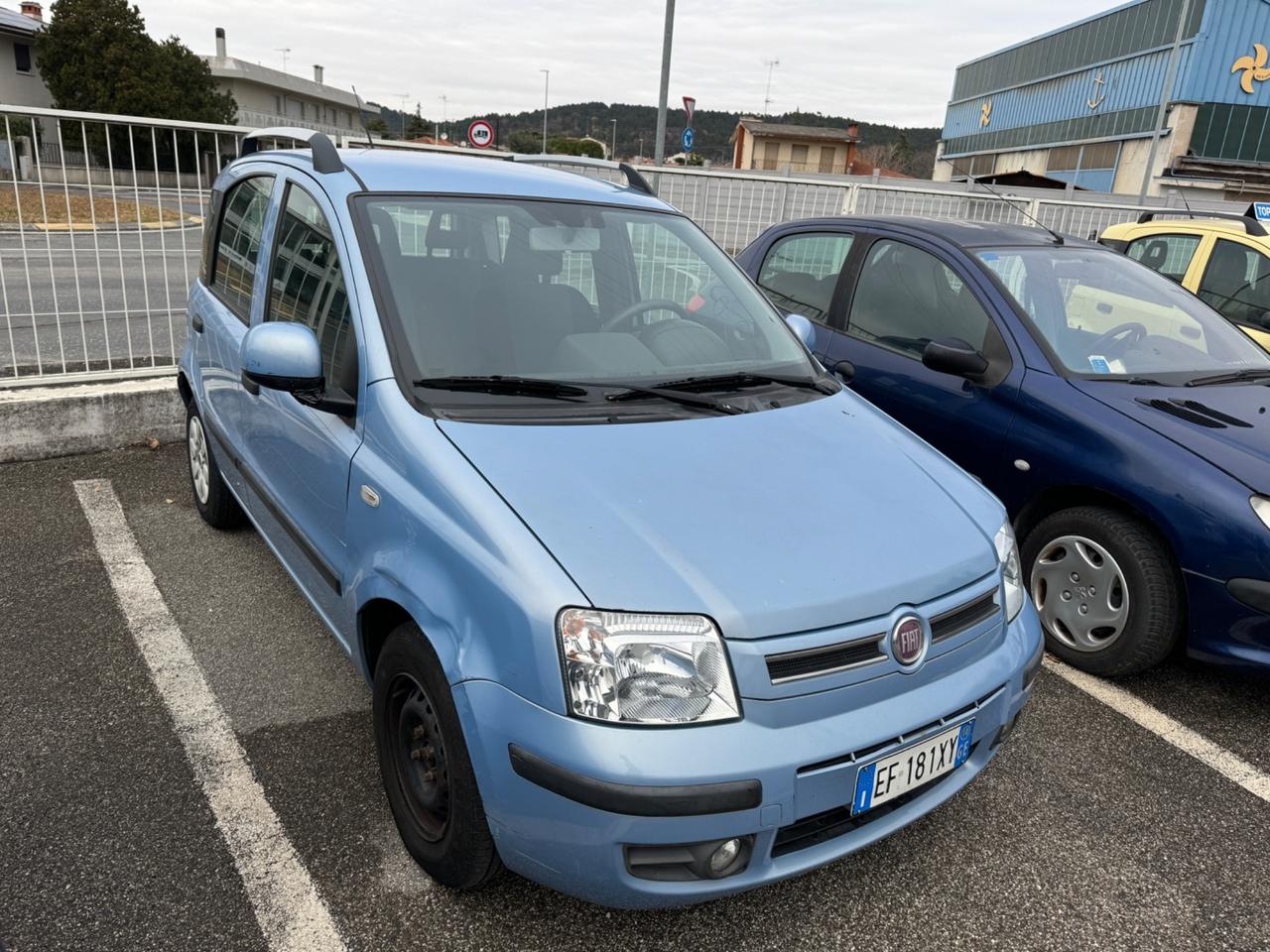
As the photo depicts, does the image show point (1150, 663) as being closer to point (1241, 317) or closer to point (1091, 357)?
point (1091, 357)

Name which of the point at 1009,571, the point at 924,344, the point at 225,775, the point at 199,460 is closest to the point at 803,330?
the point at 924,344

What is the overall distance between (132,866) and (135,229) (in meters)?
4.17

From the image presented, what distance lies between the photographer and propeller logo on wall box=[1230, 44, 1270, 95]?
4109 cm

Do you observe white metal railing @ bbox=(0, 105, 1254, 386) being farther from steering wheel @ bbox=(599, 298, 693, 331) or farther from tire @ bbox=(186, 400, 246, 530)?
steering wheel @ bbox=(599, 298, 693, 331)

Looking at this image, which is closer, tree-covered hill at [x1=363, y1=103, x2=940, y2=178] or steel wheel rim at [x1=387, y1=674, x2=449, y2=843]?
steel wheel rim at [x1=387, y1=674, x2=449, y2=843]

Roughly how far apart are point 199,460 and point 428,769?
2.70 m

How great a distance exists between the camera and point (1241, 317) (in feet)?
19.9

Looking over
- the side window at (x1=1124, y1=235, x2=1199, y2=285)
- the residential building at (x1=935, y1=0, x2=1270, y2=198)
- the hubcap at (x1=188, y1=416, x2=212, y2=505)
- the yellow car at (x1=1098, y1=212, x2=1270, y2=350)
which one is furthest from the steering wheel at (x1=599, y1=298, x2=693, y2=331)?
the residential building at (x1=935, y1=0, x2=1270, y2=198)

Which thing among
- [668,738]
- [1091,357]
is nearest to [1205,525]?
[1091,357]

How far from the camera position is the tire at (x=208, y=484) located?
4070 millimetres

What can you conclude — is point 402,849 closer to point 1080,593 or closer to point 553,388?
point 553,388

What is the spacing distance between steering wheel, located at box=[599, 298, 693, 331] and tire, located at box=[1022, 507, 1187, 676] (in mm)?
1756

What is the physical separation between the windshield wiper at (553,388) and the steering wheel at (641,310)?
0.33 m

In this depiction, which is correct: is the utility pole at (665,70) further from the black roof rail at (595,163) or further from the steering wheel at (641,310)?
the steering wheel at (641,310)
